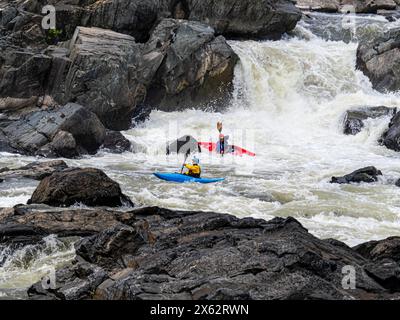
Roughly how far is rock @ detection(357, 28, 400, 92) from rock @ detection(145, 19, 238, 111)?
6258mm

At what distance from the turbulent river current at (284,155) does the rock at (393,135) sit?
33cm

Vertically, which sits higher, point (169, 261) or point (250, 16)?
point (250, 16)

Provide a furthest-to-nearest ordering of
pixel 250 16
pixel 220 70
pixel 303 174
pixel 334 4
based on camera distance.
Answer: pixel 334 4
pixel 250 16
pixel 220 70
pixel 303 174

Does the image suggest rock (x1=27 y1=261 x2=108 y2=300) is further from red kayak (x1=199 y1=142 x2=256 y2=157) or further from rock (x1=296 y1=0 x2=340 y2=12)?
rock (x1=296 y1=0 x2=340 y2=12)

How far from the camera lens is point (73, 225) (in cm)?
1081

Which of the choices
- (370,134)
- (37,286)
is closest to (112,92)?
(370,134)

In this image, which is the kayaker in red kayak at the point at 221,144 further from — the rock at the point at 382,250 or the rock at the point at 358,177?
the rock at the point at 382,250

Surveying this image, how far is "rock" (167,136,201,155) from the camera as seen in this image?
73.0 feet

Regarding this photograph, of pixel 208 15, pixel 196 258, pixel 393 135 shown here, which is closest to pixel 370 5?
pixel 208 15

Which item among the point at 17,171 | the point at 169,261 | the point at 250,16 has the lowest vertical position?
the point at 17,171

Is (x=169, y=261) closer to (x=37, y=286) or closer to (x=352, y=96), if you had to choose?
(x=37, y=286)

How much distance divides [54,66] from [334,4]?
19226 mm

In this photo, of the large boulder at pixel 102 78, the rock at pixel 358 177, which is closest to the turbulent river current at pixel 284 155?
the rock at pixel 358 177

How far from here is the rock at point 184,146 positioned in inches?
877
